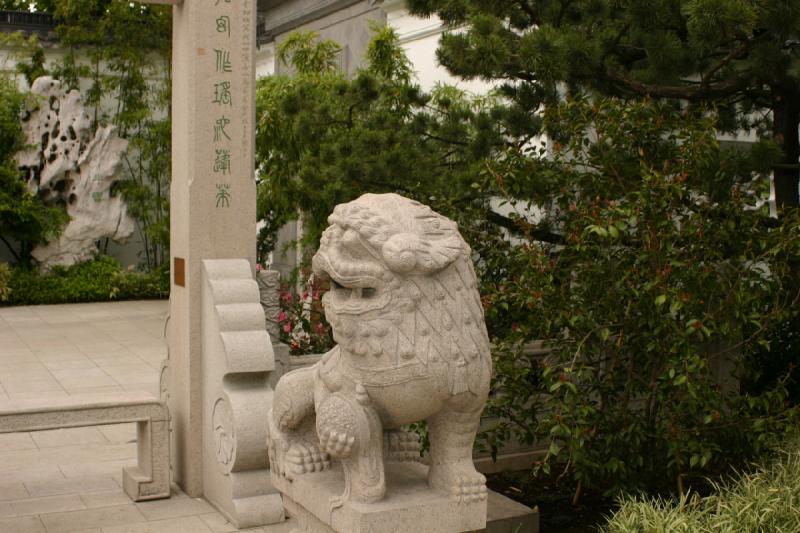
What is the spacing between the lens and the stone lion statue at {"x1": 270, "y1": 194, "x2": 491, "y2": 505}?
2994 mm

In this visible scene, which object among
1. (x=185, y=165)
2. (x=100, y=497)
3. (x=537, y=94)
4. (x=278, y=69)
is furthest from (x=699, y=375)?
(x=278, y=69)

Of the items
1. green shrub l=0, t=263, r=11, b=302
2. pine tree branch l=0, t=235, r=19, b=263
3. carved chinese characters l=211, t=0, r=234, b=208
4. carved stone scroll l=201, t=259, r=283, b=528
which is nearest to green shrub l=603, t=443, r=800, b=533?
carved stone scroll l=201, t=259, r=283, b=528

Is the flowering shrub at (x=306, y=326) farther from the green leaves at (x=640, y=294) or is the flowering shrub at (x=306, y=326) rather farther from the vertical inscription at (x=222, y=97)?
the green leaves at (x=640, y=294)

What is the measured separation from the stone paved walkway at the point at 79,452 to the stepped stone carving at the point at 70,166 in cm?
329

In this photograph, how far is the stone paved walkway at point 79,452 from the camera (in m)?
4.93

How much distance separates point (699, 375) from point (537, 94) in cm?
194

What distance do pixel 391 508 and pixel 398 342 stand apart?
1.78 ft

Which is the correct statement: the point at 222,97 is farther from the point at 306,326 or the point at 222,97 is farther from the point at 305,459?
the point at 305,459

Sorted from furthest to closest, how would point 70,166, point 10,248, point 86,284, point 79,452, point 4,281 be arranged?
point 70,166, point 10,248, point 86,284, point 4,281, point 79,452

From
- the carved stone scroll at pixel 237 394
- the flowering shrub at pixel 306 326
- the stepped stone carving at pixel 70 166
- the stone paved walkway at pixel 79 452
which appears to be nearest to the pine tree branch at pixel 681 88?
the carved stone scroll at pixel 237 394

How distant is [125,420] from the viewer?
5.07 meters

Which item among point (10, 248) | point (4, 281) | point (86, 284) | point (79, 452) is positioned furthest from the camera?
point (10, 248)

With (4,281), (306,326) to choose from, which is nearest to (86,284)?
(4,281)

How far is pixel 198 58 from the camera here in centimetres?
505
